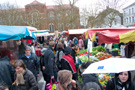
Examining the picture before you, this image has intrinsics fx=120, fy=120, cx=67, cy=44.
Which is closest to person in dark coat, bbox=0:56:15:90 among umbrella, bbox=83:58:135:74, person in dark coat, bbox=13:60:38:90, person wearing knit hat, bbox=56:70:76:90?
person in dark coat, bbox=13:60:38:90

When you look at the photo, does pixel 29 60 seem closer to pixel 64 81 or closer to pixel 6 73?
pixel 6 73

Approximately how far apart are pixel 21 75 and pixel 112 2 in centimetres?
2752

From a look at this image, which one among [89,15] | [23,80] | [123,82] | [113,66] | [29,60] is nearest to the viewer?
[113,66]

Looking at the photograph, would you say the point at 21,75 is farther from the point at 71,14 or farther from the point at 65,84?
the point at 71,14

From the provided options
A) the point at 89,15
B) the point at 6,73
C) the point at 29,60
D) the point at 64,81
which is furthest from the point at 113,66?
the point at 89,15

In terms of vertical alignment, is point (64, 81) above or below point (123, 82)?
above

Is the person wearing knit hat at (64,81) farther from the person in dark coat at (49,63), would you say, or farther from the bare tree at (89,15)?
the bare tree at (89,15)

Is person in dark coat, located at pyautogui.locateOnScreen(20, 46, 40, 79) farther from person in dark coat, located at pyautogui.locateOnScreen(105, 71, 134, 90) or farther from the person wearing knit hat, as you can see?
person in dark coat, located at pyautogui.locateOnScreen(105, 71, 134, 90)

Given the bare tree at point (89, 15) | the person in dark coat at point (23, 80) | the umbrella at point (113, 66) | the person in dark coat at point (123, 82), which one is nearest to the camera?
the umbrella at point (113, 66)

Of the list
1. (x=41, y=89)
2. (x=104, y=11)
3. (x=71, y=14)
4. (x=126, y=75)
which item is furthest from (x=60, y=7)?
(x=126, y=75)

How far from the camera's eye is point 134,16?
1788 inches

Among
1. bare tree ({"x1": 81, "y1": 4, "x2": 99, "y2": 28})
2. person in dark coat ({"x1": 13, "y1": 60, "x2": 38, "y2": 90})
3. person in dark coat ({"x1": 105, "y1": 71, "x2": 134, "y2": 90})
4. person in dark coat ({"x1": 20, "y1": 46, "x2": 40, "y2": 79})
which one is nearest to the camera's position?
person in dark coat ({"x1": 105, "y1": 71, "x2": 134, "y2": 90})

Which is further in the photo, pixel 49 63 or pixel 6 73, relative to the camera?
pixel 49 63

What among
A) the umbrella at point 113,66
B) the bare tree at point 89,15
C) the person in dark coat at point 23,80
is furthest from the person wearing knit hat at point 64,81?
the bare tree at point 89,15
